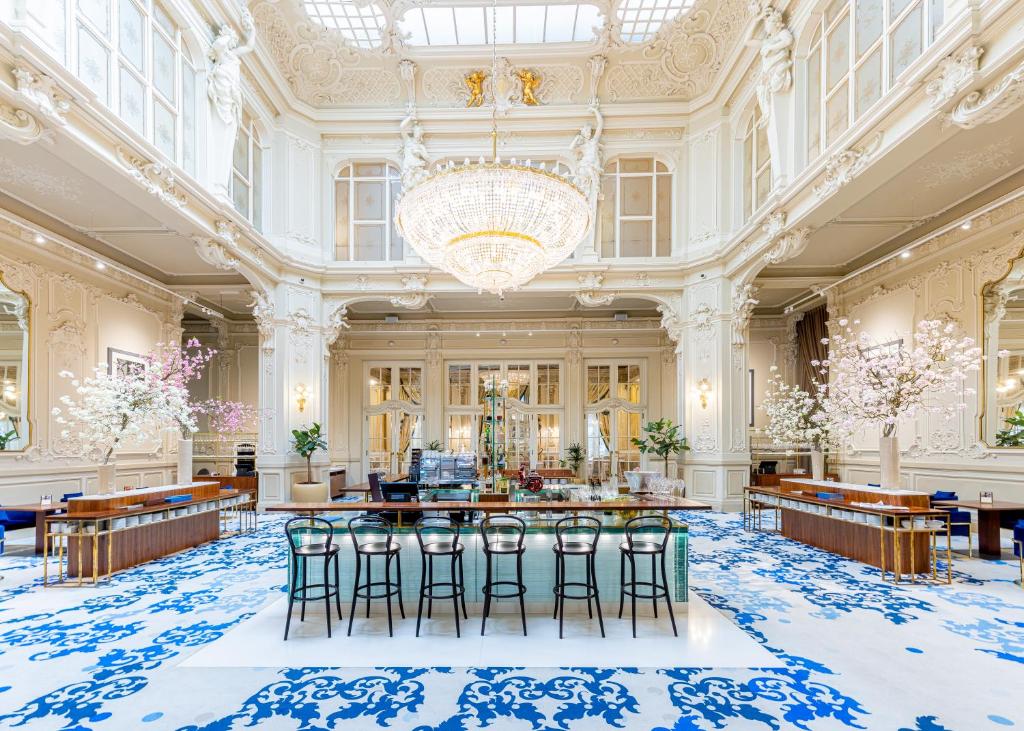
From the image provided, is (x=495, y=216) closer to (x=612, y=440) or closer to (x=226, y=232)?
(x=226, y=232)

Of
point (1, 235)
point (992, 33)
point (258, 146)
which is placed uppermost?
point (258, 146)

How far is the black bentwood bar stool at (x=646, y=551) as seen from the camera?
445cm

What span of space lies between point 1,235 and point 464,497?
7.67 m

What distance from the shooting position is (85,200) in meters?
7.63

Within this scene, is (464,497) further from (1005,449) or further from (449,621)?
(1005,449)

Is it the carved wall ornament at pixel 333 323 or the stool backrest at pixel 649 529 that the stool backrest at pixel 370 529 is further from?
the carved wall ornament at pixel 333 323

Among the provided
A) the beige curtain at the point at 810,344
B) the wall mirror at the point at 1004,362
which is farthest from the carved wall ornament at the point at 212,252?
the beige curtain at the point at 810,344

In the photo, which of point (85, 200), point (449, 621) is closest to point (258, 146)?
point (85, 200)

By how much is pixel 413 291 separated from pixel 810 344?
9164mm

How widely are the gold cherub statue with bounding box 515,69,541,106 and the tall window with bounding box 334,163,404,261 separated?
10.4ft

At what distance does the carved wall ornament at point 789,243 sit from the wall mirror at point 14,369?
37.6 ft

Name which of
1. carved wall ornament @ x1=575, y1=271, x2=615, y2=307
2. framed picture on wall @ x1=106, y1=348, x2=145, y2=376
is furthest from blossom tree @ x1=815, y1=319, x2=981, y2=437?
framed picture on wall @ x1=106, y1=348, x2=145, y2=376

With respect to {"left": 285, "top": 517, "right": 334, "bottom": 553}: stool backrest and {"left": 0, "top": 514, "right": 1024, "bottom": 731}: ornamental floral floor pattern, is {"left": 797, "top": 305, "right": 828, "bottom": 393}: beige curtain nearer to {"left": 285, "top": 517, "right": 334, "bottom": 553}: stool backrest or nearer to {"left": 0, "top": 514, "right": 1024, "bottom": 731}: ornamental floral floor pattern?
{"left": 0, "top": 514, "right": 1024, "bottom": 731}: ornamental floral floor pattern

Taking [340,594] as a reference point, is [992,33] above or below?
above
